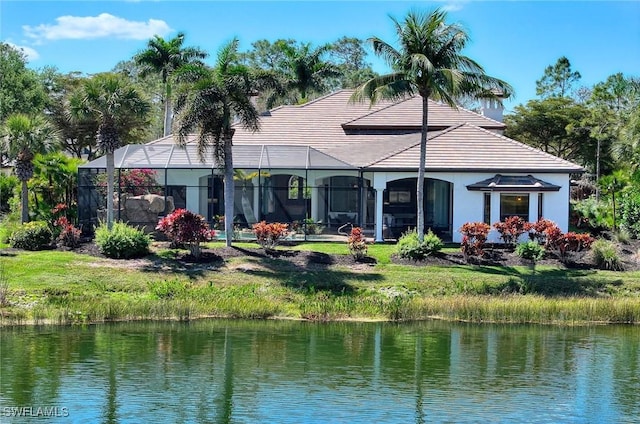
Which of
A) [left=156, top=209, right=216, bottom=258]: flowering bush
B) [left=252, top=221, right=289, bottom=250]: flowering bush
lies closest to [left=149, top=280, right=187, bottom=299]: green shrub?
[left=156, top=209, right=216, bottom=258]: flowering bush

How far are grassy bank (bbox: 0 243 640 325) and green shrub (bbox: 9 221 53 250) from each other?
2.32 ft

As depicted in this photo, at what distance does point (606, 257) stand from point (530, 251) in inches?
107

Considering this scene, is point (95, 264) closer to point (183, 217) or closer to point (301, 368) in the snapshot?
point (183, 217)

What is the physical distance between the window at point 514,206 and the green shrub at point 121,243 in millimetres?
14807

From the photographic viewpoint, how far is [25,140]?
3444 cm

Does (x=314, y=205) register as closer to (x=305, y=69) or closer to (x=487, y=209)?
(x=487, y=209)

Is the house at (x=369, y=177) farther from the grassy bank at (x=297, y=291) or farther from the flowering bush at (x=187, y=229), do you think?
the grassy bank at (x=297, y=291)

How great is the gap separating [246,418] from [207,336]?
7595 mm

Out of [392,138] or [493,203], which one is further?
[392,138]

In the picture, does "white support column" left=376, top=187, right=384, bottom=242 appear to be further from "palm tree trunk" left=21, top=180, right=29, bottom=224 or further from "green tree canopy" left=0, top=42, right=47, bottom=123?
"green tree canopy" left=0, top=42, right=47, bottom=123

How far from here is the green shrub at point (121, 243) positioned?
103 ft

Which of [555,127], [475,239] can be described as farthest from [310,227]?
[555,127]

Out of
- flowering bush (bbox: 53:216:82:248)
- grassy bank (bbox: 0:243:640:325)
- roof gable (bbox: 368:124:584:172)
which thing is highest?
roof gable (bbox: 368:124:584:172)

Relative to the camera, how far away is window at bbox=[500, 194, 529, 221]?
118ft
